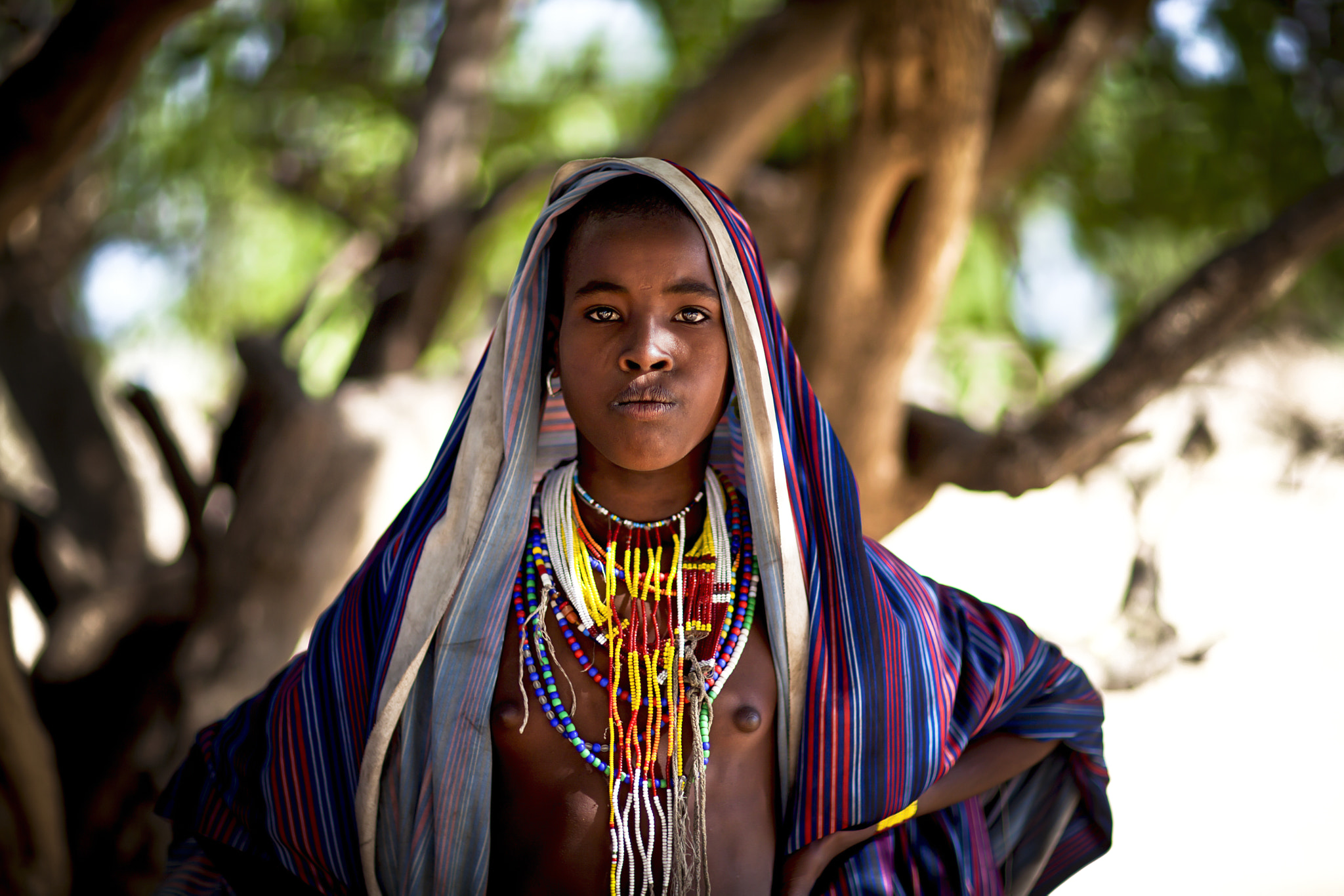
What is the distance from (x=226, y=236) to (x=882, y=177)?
486 centimetres

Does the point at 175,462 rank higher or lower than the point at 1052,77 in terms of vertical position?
lower

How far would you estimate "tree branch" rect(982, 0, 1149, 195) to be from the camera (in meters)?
3.57

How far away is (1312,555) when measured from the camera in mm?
5645

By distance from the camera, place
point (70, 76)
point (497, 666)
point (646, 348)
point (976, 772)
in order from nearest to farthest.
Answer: point (646, 348) → point (497, 666) → point (976, 772) → point (70, 76)

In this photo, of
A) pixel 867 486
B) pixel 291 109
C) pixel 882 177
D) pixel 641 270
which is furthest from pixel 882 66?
pixel 291 109

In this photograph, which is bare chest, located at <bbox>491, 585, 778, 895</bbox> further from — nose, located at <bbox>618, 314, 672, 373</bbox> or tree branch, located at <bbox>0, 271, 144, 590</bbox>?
tree branch, located at <bbox>0, 271, 144, 590</bbox>

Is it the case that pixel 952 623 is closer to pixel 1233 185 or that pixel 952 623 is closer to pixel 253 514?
pixel 253 514

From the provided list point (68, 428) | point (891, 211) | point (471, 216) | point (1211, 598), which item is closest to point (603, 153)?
point (471, 216)

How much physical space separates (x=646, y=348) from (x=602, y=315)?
109 mm

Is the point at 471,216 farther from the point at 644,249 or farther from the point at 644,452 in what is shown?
the point at 644,452

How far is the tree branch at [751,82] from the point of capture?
11.8 feet

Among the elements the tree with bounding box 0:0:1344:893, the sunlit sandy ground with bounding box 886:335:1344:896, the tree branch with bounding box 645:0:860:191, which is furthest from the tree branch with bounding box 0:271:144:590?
the sunlit sandy ground with bounding box 886:335:1344:896

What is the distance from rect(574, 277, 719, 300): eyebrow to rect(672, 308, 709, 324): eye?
3cm

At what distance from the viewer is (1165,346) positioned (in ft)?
9.68
